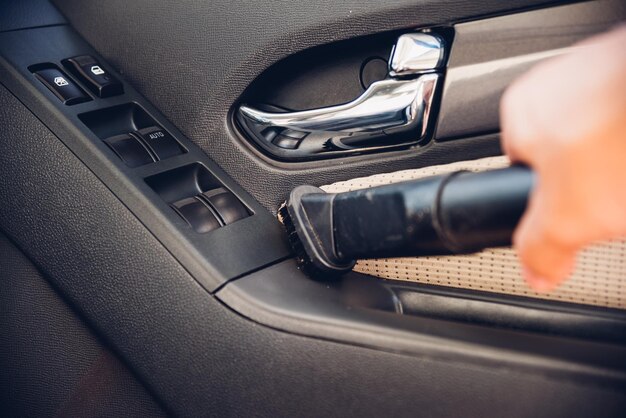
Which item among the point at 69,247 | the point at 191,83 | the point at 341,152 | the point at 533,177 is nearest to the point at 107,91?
the point at 191,83

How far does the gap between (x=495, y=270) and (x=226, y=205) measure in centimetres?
34

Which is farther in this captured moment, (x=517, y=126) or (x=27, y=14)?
(x=27, y=14)

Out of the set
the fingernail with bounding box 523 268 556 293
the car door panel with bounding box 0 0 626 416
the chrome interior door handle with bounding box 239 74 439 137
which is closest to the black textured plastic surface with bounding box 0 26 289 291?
the car door panel with bounding box 0 0 626 416

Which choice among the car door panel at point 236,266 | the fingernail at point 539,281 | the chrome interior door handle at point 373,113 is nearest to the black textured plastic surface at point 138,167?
the car door panel at point 236,266

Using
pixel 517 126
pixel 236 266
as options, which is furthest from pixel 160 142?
pixel 517 126

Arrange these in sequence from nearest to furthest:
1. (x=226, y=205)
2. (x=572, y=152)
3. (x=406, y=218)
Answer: (x=572, y=152)
(x=406, y=218)
(x=226, y=205)

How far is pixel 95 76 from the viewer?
0.88 metres

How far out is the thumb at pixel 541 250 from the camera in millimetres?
434

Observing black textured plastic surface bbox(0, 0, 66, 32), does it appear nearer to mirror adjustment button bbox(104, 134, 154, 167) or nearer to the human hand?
mirror adjustment button bbox(104, 134, 154, 167)

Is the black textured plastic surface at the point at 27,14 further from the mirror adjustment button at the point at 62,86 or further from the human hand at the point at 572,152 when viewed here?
the human hand at the point at 572,152

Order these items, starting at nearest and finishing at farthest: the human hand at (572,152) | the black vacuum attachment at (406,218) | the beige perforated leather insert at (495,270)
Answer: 1. the human hand at (572,152)
2. the black vacuum attachment at (406,218)
3. the beige perforated leather insert at (495,270)

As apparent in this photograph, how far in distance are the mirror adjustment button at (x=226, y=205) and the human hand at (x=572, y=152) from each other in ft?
1.43

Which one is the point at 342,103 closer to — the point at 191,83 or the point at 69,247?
the point at 191,83

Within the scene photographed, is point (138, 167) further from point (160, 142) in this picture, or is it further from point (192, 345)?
point (192, 345)
